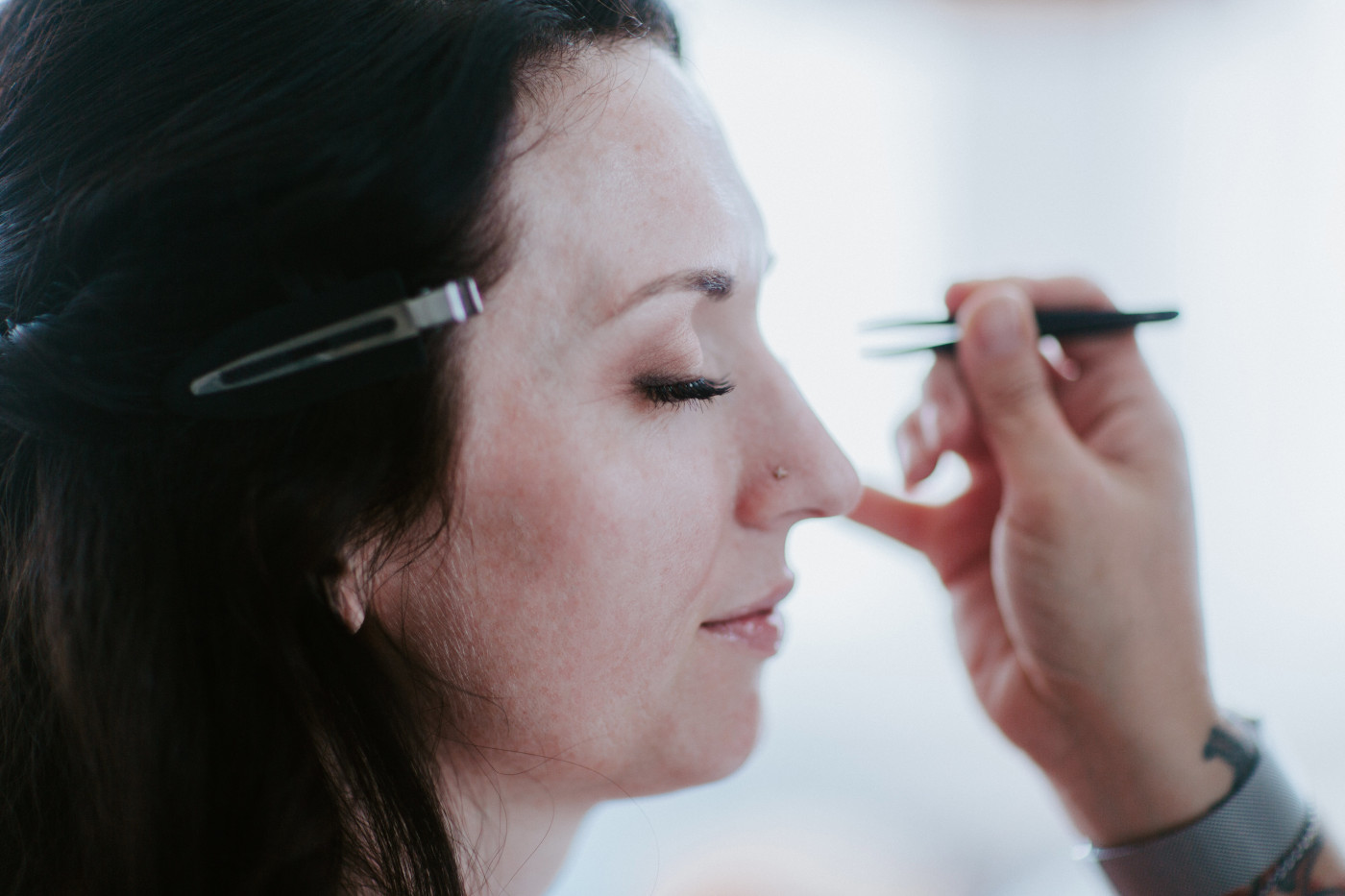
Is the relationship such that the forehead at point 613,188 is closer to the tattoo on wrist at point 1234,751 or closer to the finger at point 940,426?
the finger at point 940,426

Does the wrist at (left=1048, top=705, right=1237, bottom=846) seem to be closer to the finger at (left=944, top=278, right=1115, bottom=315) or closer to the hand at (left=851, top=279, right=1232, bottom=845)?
the hand at (left=851, top=279, right=1232, bottom=845)

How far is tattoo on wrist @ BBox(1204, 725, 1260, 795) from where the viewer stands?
741mm

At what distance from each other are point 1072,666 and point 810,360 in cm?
104

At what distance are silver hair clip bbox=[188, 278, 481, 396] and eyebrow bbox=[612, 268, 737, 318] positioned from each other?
107mm

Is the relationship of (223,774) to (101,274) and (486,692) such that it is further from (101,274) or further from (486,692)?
(101,274)

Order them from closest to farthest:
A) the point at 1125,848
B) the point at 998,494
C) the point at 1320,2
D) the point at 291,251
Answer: the point at 291,251 → the point at 1125,848 → the point at 998,494 → the point at 1320,2

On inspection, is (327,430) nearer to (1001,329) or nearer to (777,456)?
(777,456)

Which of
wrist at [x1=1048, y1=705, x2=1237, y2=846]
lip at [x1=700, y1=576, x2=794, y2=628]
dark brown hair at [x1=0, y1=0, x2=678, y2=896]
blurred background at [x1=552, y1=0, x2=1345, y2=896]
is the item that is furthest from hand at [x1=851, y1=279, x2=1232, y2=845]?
blurred background at [x1=552, y1=0, x2=1345, y2=896]

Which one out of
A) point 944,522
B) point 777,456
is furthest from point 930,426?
point 777,456

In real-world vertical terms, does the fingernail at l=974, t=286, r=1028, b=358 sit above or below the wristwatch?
above

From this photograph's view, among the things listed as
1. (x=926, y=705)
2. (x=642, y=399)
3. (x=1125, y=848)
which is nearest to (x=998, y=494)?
(x=1125, y=848)

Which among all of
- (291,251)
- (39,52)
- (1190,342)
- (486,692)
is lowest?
(1190,342)

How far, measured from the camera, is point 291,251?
1.63 feet

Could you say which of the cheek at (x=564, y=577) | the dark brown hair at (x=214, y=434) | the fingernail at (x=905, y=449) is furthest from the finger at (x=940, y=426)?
the dark brown hair at (x=214, y=434)
